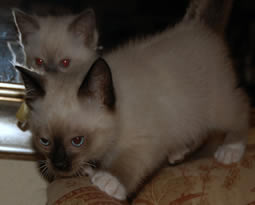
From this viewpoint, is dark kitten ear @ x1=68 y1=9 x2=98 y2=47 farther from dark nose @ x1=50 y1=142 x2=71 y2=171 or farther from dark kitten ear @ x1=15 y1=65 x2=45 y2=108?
dark nose @ x1=50 y1=142 x2=71 y2=171

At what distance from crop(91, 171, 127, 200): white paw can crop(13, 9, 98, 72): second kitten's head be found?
539 mm

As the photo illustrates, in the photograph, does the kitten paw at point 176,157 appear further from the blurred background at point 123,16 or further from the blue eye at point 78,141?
the blurred background at point 123,16

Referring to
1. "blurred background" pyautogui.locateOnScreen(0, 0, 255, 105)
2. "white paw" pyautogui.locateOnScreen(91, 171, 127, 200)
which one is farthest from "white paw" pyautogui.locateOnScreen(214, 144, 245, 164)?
"blurred background" pyautogui.locateOnScreen(0, 0, 255, 105)

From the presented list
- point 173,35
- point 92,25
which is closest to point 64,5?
point 92,25

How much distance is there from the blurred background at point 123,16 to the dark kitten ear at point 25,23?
1.13ft

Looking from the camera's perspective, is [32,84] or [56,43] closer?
[32,84]

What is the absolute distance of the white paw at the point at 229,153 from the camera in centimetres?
129

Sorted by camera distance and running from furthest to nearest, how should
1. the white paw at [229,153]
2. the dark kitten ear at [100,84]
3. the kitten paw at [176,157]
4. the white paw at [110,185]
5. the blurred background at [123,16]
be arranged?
1. the blurred background at [123,16]
2. the kitten paw at [176,157]
3. the white paw at [229,153]
4. the white paw at [110,185]
5. the dark kitten ear at [100,84]

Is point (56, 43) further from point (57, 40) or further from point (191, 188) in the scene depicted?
point (191, 188)

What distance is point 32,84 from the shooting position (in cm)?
104

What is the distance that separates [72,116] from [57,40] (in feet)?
2.01

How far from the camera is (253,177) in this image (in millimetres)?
1184

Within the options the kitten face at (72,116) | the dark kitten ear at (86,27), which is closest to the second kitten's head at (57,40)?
the dark kitten ear at (86,27)

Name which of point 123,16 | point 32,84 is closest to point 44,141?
point 32,84
